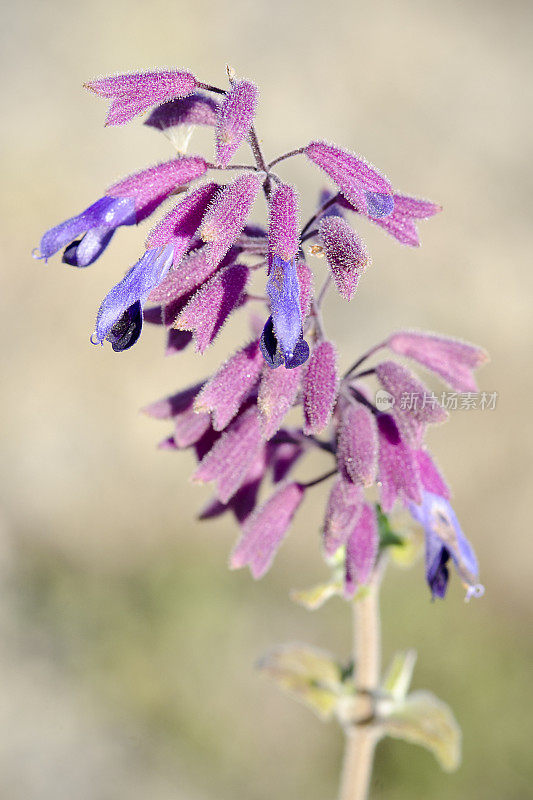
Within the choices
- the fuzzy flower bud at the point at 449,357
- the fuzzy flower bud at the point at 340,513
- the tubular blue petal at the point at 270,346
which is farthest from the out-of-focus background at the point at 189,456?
the tubular blue petal at the point at 270,346

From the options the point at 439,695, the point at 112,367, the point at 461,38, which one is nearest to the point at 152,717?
the point at 439,695

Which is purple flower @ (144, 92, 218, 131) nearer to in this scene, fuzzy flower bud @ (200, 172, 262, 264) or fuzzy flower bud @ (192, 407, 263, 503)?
fuzzy flower bud @ (200, 172, 262, 264)

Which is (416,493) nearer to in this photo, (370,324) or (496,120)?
(370,324)

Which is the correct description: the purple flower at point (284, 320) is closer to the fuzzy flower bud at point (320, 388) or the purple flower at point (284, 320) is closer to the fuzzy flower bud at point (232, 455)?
the fuzzy flower bud at point (320, 388)

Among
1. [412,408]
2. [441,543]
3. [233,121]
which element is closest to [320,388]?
[412,408]

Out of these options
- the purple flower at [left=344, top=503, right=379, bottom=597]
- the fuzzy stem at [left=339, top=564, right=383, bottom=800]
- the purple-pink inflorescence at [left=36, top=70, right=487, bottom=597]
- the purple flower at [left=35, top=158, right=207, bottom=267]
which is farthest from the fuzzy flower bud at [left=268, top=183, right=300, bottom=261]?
the fuzzy stem at [left=339, top=564, right=383, bottom=800]

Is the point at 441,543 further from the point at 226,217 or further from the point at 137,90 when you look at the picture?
the point at 137,90

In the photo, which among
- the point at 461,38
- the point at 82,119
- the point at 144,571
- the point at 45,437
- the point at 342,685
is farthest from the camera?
the point at 461,38
